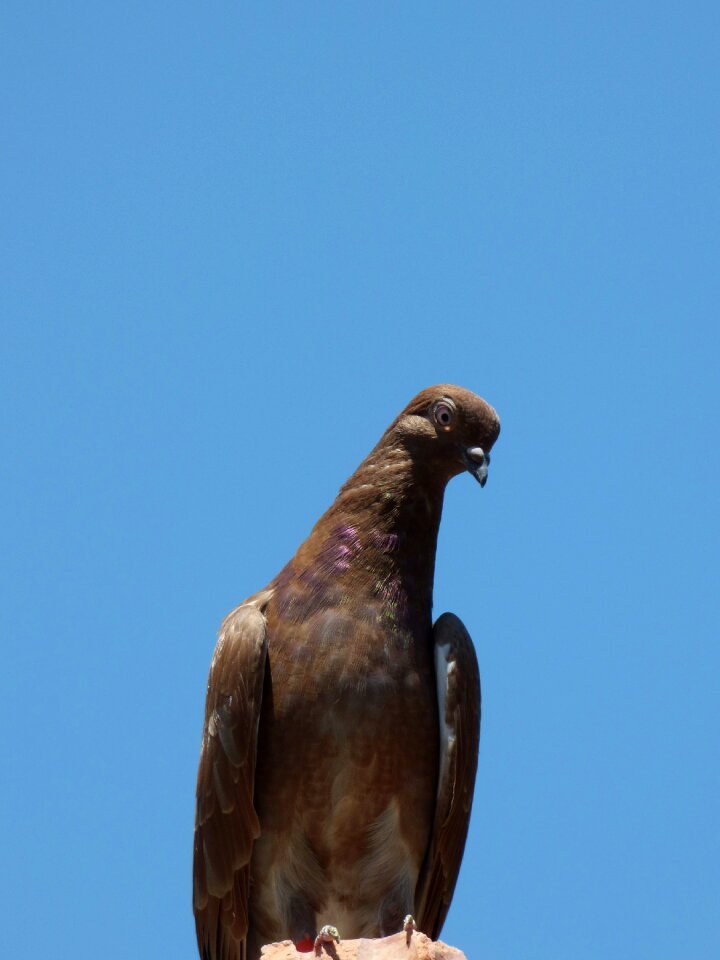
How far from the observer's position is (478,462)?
8.19m

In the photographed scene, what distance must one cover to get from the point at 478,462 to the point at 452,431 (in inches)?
8.6

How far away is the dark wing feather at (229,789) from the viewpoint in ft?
25.6

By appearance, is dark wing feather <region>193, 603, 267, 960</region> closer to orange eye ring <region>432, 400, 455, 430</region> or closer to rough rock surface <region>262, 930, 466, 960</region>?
rough rock surface <region>262, 930, 466, 960</region>

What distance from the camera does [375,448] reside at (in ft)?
28.3

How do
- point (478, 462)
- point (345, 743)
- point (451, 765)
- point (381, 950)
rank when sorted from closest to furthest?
point (381, 950)
point (345, 743)
point (451, 765)
point (478, 462)

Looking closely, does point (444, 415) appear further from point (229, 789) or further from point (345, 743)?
point (229, 789)

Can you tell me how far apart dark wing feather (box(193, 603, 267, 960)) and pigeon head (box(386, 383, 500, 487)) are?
4.24 feet

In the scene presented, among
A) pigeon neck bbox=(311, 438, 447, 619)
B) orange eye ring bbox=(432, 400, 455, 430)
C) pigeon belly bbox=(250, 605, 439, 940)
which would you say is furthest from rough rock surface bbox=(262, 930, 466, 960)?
orange eye ring bbox=(432, 400, 455, 430)

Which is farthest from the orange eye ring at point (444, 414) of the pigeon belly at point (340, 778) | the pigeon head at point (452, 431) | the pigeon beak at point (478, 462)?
the pigeon belly at point (340, 778)

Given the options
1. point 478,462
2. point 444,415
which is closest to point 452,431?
point 444,415

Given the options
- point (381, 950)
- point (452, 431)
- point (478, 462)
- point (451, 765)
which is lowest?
point (381, 950)

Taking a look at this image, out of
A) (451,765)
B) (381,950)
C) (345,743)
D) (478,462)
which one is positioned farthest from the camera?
(478,462)

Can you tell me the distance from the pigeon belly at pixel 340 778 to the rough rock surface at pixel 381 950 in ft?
3.25

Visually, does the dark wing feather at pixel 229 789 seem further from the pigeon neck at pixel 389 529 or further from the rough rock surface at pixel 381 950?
the rough rock surface at pixel 381 950
